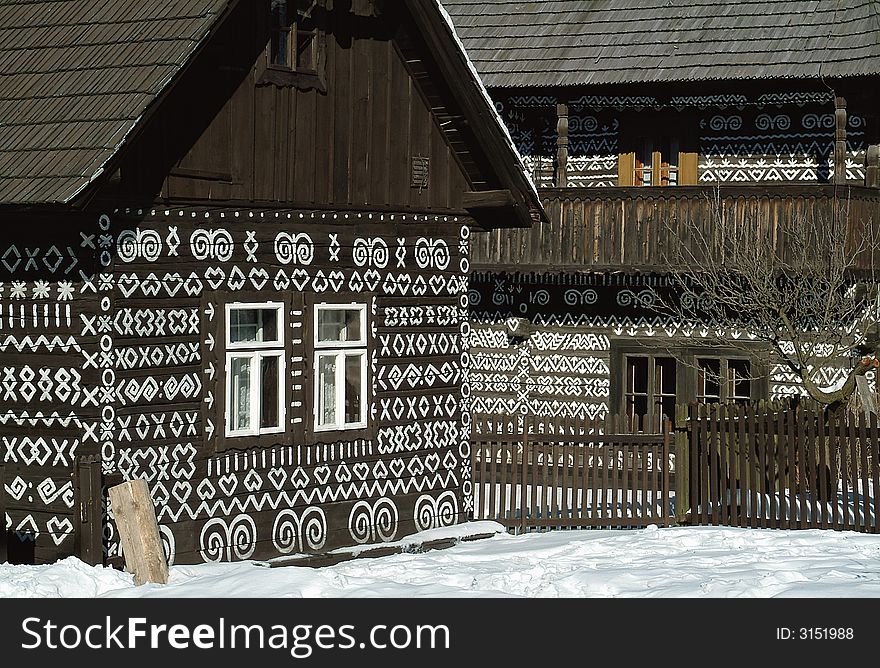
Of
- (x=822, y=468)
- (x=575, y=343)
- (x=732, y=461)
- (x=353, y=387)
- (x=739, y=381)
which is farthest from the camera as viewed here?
(x=575, y=343)

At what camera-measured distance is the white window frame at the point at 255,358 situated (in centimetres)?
1573

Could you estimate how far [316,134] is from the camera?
1669cm

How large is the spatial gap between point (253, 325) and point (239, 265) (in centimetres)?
65

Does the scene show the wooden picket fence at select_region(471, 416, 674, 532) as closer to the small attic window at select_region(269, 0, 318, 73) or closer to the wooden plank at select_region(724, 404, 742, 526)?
the wooden plank at select_region(724, 404, 742, 526)

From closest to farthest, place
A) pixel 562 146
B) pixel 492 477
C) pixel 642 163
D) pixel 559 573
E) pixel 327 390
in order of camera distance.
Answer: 1. pixel 559 573
2. pixel 327 390
3. pixel 492 477
4. pixel 562 146
5. pixel 642 163

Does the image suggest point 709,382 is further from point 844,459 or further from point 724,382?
point 844,459

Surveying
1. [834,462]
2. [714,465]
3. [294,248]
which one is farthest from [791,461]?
[294,248]

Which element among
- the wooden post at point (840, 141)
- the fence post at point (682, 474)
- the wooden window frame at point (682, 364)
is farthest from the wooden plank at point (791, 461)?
the wooden post at point (840, 141)

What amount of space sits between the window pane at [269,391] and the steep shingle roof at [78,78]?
3155 millimetres

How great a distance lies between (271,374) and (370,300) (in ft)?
5.18

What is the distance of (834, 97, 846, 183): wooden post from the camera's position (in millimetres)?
23938

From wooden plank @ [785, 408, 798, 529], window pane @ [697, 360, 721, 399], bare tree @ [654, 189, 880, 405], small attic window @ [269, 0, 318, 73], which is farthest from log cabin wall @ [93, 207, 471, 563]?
window pane @ [697, 360, 721, 399]

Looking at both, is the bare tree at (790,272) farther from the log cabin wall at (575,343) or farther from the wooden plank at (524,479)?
the wooden plank at (524,479)

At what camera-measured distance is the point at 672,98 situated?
25.9 metres
